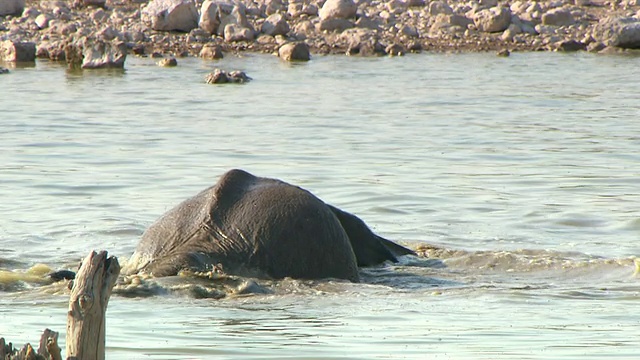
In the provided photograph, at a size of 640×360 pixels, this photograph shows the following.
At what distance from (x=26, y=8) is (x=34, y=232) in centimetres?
2012

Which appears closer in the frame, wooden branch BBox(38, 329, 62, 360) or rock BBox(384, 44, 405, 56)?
wooden branch BBox(38, 329, 62, 360)

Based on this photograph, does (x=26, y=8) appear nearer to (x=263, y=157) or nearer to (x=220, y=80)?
(x=220, y=80)

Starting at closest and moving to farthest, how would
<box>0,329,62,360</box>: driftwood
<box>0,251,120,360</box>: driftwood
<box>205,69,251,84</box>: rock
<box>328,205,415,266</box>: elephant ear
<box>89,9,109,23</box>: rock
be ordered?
<box>0,329,62,360</box>: driftwood → <box>0,251,120,360</box>: driftwood → <box>328,205,415,266</box>: elephant ear → <box>205,69,251,84</box>: rock → <box>89,9,109,23</box>: rock

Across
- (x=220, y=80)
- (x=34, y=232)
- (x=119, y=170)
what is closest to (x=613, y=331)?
(x=34, y=232)

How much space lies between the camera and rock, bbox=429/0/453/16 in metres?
27.6

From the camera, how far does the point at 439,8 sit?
2764 centimetres

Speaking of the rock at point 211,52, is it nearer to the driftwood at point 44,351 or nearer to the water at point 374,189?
the water at point 374,189

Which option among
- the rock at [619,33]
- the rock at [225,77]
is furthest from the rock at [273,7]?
the rock at [225,77]

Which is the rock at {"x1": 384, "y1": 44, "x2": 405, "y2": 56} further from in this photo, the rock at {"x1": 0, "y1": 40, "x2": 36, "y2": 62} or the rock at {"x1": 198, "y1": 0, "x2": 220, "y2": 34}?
the rock at {"x1": 0, "y1": 40, "x2": 36, "y2": 62}

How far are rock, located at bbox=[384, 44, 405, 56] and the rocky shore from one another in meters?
0.02

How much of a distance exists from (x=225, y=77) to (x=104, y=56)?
317 cm

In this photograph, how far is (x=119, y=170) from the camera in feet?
37.7

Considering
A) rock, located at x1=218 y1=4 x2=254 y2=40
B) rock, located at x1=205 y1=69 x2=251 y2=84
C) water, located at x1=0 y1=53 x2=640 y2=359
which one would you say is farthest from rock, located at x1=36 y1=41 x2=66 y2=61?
rock, located at x1=205 y1=69 x2=251 y2=84

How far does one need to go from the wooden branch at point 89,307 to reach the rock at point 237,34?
71.9 feet
